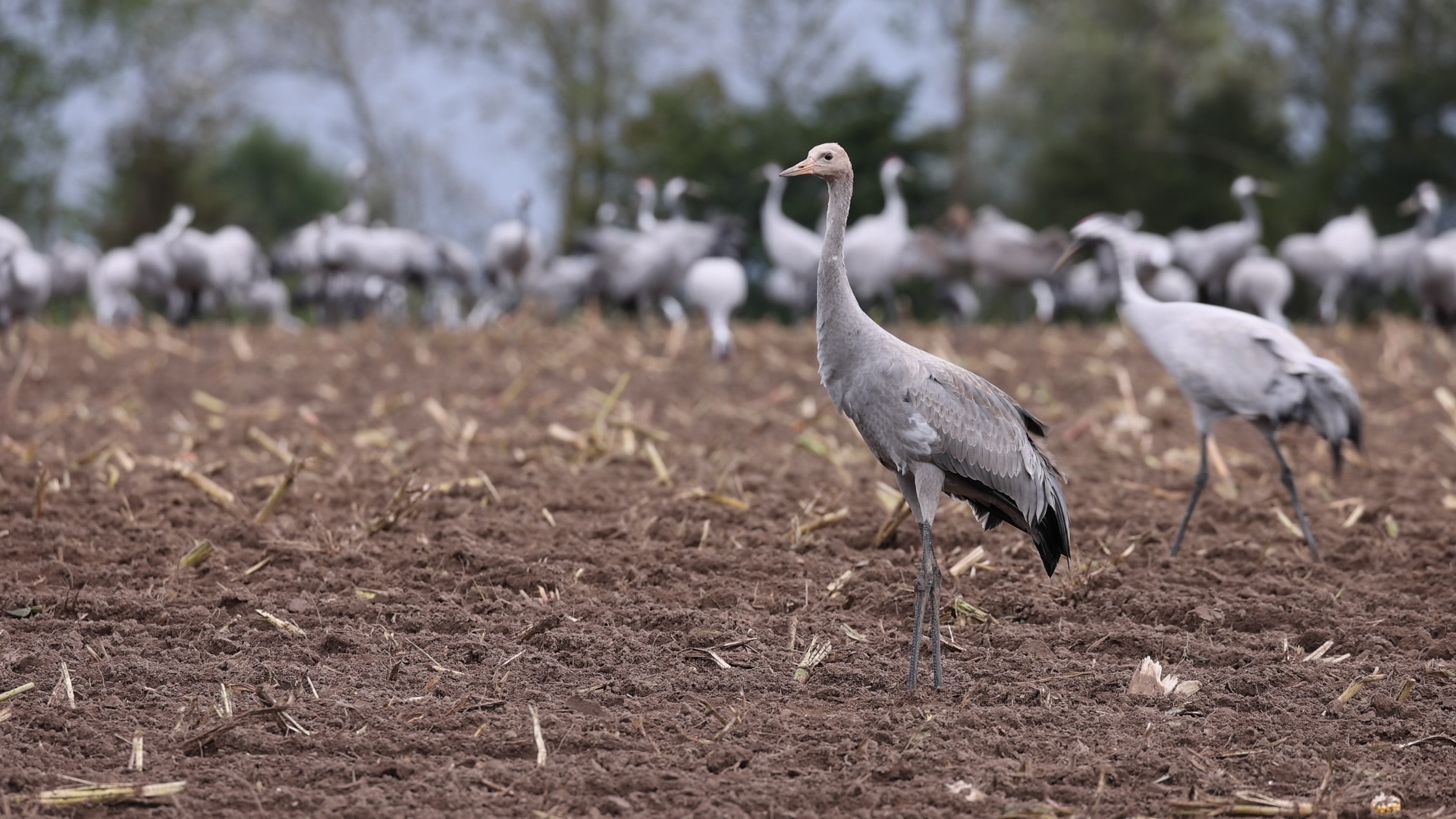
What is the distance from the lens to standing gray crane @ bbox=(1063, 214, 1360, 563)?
5.89 metres

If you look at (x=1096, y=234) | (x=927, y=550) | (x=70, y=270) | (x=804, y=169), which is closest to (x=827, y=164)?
(x=804, y=169)

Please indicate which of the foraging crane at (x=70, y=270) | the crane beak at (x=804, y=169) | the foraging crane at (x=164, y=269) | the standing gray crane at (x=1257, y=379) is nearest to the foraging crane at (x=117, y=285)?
the foraging crane at (x=70, y=270)

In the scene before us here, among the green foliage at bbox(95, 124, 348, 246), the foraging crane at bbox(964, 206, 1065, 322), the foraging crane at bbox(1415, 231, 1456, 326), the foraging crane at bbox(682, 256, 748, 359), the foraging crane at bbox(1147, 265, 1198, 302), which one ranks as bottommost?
the green foliage at bbox(95, 124, 348, 246)

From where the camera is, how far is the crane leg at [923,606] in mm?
4367

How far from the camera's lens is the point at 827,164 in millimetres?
4586

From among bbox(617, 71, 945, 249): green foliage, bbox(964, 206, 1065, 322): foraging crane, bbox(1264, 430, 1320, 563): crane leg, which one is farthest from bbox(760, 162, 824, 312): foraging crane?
bbox(1264, 430, 1320, 563): crane leg

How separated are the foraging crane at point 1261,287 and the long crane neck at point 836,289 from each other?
1299 centimetres

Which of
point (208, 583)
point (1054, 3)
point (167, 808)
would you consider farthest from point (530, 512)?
point (1054, 3)

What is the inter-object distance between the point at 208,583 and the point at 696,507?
2.06 metres

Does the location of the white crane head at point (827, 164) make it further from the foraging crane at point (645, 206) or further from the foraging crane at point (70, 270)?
the foraging crane at point (70, 270)

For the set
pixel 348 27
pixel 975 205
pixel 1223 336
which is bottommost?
pixel 975 205

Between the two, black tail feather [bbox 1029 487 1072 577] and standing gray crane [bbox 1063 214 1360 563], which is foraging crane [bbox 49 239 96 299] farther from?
black tail feather [bbox 1029 487 1072 577]

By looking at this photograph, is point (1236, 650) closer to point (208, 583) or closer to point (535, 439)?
point (208, 583)

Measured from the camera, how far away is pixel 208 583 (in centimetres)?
524
